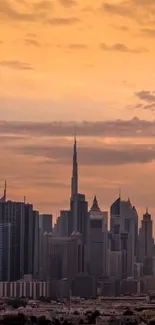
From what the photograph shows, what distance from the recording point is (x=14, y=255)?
9106 cm

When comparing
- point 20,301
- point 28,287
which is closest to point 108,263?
point 28,287

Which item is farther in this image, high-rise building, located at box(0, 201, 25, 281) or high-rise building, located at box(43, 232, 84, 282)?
high-rise building, located at box(0, 201, 25, 281)

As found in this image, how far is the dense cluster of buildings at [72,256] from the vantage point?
88062 millimetres

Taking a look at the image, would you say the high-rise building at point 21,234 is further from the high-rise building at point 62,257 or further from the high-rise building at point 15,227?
the high-rise building at point 62,257

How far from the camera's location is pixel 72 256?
3637 inches

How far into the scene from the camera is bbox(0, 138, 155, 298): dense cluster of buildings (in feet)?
289

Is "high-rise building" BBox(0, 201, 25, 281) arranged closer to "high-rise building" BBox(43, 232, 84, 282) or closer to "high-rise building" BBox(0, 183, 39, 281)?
"high-rise building" BBox(0, 183, 39, 281)

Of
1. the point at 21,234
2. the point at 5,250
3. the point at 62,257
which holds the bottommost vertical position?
the point at 62,257

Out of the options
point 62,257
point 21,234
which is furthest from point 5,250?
point 62,257

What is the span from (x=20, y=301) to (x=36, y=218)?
17730 mm

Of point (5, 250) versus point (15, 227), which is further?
point (15, 227)

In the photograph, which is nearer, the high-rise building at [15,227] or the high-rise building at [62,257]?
the high-rise building at [62,257]

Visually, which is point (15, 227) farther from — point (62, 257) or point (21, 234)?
point (62, 257)

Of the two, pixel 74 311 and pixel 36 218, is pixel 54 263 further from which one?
pixel 74 311
